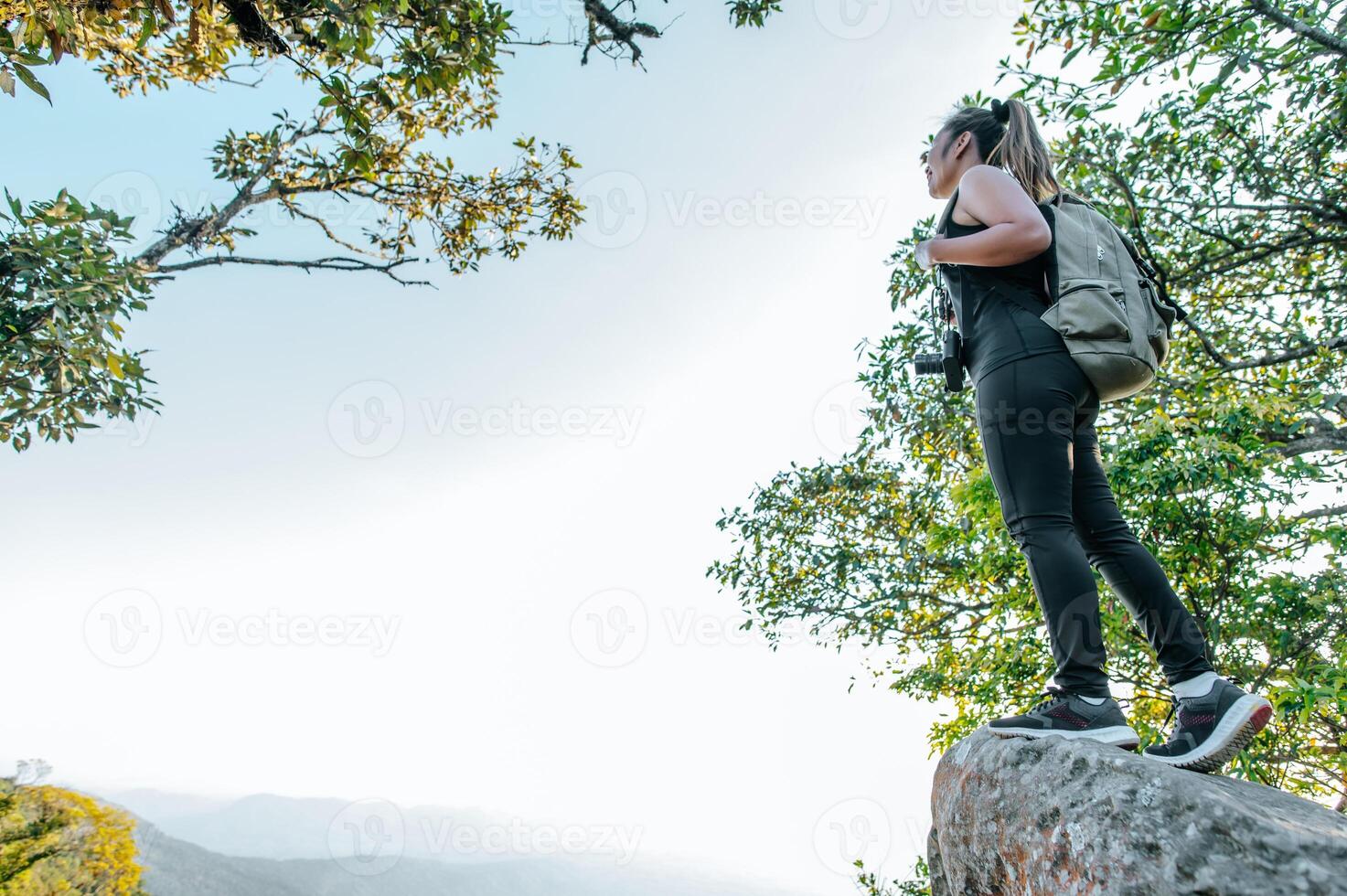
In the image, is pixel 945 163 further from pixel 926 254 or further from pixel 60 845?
pixel 60 845

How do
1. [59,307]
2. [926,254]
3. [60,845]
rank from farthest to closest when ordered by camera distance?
[60,845]
[59,307]
[926,254]

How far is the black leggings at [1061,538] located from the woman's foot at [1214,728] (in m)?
0.10

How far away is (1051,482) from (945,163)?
119 cm

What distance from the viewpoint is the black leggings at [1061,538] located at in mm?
1842

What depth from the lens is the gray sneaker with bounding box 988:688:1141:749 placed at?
1837 millimetres

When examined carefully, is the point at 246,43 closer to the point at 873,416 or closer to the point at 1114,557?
the point at 1114,557

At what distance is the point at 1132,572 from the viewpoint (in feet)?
6.60

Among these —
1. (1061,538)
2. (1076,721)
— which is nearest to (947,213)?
(1061,538)

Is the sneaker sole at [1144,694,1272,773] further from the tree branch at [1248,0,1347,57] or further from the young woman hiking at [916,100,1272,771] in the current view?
the tree branch at [1248,0,1347,57]

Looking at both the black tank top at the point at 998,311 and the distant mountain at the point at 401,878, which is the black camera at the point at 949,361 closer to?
the black tank top at the point at 998,311

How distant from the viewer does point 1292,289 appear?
7438 millimetres

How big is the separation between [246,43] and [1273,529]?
8547 mm

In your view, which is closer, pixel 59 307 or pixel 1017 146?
pixel 1017 146

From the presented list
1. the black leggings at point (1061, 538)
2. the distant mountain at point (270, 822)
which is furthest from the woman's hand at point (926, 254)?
the distant mountain at point (270, 822)
